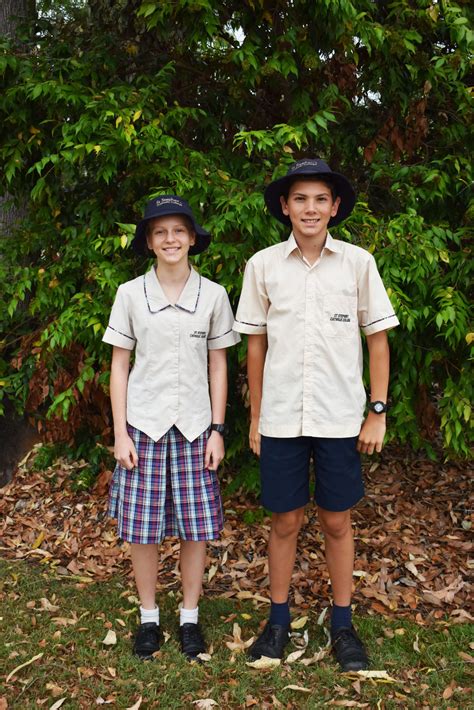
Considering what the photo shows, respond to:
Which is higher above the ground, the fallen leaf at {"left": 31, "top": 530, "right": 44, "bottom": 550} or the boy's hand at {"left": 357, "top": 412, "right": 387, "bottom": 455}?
the boy's hand at {"left": 357, "top": 412, "right": 387, "bottom": 455}

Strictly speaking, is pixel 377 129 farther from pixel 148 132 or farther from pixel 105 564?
pixel 105 564

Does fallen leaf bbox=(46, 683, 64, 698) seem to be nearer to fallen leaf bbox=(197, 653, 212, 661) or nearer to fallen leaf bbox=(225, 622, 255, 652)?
fallen leaf bbox=(197, 653, 212, 661)

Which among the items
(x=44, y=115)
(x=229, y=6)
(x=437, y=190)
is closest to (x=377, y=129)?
(x=437, y=190)

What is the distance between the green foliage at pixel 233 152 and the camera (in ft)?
12.6

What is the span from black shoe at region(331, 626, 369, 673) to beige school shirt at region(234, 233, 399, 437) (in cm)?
107

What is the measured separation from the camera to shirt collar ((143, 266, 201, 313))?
3.10 m

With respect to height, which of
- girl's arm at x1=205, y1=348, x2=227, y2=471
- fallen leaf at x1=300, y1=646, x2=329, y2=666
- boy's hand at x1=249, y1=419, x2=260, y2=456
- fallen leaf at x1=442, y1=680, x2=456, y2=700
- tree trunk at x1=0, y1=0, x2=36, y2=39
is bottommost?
fallen leaf at x1=442, y1=680, x2=456, y2=700

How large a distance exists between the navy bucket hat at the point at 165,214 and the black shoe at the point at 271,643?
1906 mm

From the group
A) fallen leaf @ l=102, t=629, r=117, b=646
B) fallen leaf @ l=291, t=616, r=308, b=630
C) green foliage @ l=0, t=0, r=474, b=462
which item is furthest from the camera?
green foliage @ l=0, t=0, r=474, b=462

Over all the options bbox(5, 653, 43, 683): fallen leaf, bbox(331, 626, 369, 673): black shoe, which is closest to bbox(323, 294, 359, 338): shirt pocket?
bbox(331, 626, 369, 673): black shoe

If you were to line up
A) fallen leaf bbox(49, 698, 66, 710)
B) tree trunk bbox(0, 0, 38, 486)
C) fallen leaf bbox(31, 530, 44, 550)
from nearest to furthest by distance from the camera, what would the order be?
1. fallen leaf bbox(49, 698, 66, 710)
2. fallen leaf bbox(31, 530, 44, 550)
3. tree trunk bbox(0, 0, 38, 486)

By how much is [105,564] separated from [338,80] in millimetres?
3500

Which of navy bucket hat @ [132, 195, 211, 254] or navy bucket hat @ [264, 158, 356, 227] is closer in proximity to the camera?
navy bucket hat @ [264, 158, 356, 227]

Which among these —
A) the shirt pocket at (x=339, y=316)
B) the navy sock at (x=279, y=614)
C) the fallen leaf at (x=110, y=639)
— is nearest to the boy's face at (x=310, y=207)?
the shirt pocket at (x=339, y=316)
